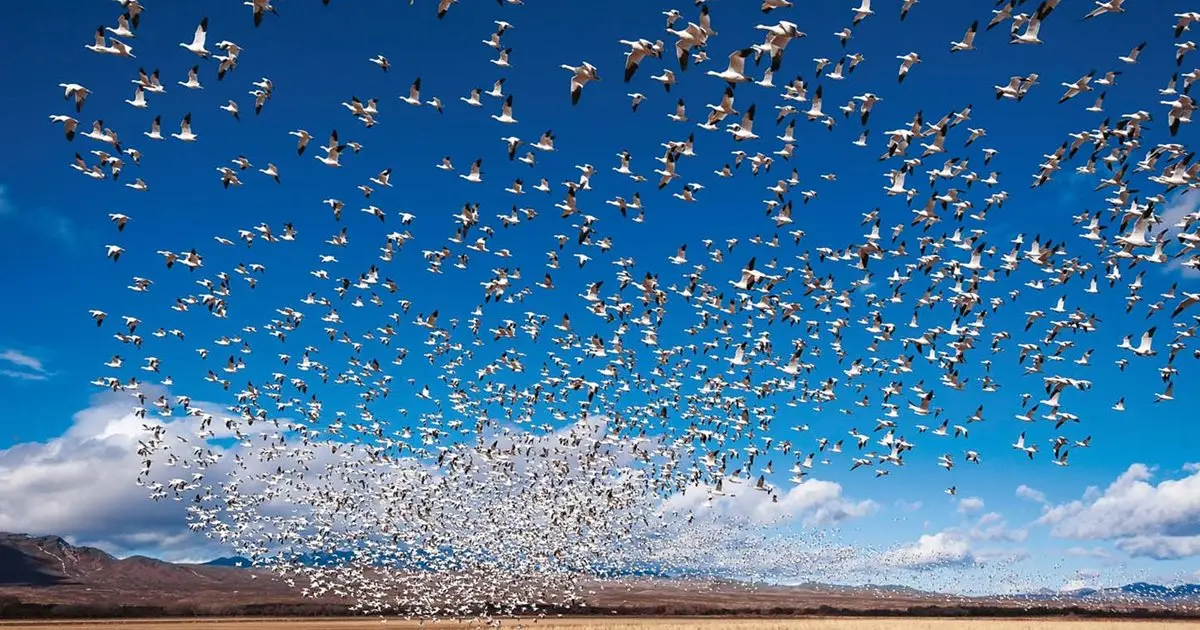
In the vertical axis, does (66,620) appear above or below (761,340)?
below

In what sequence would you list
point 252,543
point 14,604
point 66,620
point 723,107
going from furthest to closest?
point 14,604
point 66,620
point 252,543
point 723,107

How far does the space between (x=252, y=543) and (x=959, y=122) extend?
5083cm

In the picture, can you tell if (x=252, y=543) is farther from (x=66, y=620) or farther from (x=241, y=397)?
(x=66, y=620)

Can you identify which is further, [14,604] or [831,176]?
[14,604]

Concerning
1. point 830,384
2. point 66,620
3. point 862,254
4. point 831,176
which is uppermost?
point 831,176

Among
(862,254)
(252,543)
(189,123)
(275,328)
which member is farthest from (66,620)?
(862,254)

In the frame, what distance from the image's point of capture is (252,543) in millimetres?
64750

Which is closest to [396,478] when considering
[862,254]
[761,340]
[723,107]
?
[761,340]

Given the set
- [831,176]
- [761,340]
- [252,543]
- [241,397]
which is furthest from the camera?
[252,543]

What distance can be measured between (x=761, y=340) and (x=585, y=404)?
13993 millimetres

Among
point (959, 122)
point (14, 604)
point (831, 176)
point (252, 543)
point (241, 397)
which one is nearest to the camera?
point (959, 122)

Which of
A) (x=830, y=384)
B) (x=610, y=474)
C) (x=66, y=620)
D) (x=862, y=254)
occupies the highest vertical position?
(x=862, y=254)

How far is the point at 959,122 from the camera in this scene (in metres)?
39.3

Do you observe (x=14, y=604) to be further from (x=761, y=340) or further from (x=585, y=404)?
(x=761, y=340)
